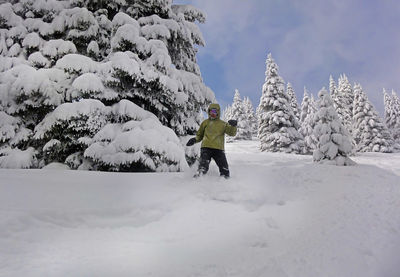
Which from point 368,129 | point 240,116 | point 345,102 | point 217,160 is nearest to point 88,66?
point 217,160

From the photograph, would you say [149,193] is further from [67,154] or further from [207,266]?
[67,154]

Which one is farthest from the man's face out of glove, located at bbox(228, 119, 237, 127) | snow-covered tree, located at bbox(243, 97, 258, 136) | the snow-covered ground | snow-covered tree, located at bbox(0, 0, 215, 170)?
snow-covered tree, located at bbox(243, 97, 258, 136)

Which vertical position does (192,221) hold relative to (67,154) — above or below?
below

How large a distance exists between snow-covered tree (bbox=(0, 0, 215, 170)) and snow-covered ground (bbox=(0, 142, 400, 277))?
2309 millimetres

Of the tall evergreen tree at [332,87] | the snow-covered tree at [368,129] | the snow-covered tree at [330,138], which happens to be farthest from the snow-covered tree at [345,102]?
the snow-covered tree at [330,138]

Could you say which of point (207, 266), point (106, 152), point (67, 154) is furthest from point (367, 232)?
point (67, 154)

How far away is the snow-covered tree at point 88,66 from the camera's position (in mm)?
5879

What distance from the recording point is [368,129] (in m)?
33.3

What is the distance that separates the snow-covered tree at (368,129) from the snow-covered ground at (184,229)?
34606 millimetres

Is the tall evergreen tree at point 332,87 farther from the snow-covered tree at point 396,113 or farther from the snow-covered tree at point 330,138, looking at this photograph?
the snow-covered tree at point 330,138

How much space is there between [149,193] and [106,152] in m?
2.15

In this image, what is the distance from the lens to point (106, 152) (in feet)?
17.9

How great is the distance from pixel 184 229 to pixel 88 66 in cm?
512

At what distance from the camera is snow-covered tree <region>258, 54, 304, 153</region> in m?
28.3
